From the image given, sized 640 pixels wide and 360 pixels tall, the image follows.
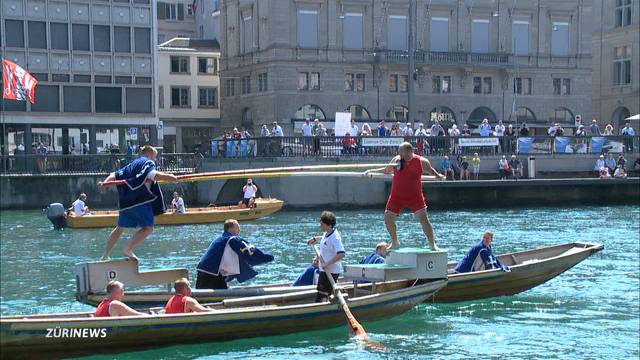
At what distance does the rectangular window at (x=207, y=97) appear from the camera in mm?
76188

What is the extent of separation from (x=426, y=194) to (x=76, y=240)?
19.8 metres

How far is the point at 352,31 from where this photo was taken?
65938 mm

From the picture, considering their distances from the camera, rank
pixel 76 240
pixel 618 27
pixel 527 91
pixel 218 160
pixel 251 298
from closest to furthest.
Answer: pixel 251 298, pixel 76 240, pixel 218 160, pixel 527 91, pixel 618 27

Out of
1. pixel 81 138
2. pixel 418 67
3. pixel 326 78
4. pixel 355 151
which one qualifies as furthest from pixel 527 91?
pixel 81 138

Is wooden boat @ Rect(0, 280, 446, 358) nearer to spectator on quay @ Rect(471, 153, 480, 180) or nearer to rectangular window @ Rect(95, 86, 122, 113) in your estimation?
spectator on quay @ Rect(471, 153, 480, 180)

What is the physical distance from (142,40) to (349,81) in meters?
14.0

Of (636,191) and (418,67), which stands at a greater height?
(418,67)

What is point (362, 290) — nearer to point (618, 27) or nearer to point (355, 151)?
point (355, 151)

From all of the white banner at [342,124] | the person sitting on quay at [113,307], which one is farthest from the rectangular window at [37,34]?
the person sitting on quay at [113,307]

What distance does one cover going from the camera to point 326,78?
65.6 metres

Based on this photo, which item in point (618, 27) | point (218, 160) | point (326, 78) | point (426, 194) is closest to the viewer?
point (426, 194)

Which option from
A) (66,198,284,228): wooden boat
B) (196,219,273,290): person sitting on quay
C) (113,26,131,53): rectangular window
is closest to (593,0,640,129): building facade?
(113,26,131,53): rectangular window

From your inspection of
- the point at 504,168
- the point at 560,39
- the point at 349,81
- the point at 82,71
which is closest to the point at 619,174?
the point at 504,168

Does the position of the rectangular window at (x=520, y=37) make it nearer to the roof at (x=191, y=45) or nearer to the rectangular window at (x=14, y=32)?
the roof at (x=191, y=45)
